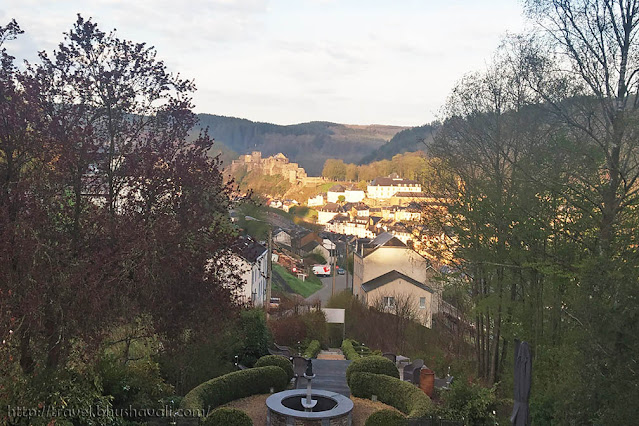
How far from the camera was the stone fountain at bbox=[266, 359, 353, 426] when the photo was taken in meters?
14.5

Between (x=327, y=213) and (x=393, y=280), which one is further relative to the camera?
(x=327, y=213)

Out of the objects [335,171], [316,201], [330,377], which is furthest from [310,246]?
[335,171]

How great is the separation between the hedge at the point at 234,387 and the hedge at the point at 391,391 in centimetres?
254

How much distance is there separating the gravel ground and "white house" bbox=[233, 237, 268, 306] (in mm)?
3177

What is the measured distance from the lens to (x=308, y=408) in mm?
15781

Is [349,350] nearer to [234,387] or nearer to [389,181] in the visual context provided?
[234,387]

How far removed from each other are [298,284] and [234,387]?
40.6 m

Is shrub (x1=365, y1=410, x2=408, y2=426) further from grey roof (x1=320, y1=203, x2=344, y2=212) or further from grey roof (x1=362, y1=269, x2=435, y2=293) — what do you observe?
grey roof (x1=320, y1=203, x2=344, y2=212)

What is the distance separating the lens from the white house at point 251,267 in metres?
10.9

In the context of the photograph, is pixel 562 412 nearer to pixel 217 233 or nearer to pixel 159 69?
pixel 217 233

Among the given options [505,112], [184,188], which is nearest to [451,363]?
[505,112]

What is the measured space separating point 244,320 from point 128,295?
37.2ft

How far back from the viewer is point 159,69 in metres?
10.5

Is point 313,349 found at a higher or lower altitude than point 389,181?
lower
